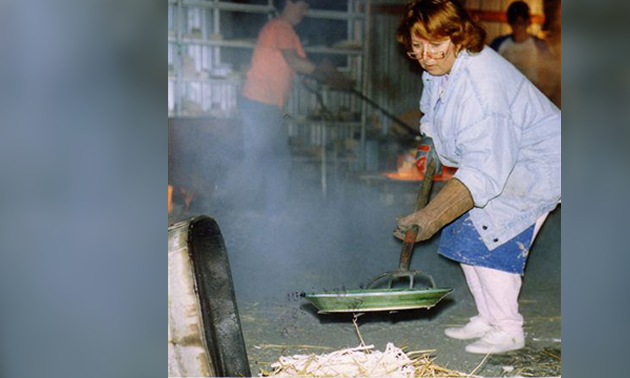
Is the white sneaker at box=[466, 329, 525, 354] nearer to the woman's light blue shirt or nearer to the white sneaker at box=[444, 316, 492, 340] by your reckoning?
the white sneaker at box=[444, 316, 492, 340]

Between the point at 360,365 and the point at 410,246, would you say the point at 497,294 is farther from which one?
the point at 360,365

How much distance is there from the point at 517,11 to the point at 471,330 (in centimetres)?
178

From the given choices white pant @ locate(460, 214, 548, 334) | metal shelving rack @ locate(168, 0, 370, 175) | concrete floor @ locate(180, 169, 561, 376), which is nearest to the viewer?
metal shelving rack @ locate(168, 0, 370, 175)

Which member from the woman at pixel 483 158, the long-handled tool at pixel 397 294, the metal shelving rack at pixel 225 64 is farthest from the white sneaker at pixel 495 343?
the metal shelving rack at pixel 225 64

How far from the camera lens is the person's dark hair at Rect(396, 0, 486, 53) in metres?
4.53

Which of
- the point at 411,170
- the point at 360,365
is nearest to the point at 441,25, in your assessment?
the point at 411,170

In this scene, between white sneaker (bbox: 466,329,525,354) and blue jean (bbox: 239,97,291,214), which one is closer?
blue jean (bbox: 239,97,291,214)

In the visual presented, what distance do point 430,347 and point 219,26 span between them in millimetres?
2082

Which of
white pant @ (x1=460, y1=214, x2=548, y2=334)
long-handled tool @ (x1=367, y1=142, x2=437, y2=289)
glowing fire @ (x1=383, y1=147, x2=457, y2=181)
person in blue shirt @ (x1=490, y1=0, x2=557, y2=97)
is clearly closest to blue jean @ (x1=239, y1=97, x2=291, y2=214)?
glowing fire @ (x1=383, y1=147, x2=457, y2=181)

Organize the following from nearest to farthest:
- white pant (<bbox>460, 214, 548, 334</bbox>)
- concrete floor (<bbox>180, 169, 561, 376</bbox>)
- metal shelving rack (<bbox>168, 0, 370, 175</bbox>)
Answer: metal shelving rack (<bbox>168, 0, 370, 175</bbox>), concrete floor (<bbox>180, 169, 561, 376</bbox>), white pant (<bbox>460, 214, 548, 334</bbox>)

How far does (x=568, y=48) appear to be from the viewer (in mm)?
4414

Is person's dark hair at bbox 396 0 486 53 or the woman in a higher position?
person's dark hair at bbox 396 0 486 53

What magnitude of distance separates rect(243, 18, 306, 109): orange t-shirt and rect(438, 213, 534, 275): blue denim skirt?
1.18m

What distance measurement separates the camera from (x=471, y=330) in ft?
15.3
